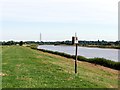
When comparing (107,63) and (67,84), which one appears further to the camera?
(107,63)

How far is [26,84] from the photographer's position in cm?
1391

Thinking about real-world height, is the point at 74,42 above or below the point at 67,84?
above

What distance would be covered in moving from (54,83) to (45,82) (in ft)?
1.79

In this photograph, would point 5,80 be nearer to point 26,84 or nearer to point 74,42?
point 26,84

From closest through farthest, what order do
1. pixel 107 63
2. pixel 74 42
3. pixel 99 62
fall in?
pixel 74 42 → pixel 107 63 → pixel 99 62

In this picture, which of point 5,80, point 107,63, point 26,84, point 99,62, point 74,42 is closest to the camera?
point 26,84

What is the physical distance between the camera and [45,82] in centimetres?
1466

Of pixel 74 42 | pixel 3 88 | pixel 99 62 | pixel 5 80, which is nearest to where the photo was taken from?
pixel 3 88

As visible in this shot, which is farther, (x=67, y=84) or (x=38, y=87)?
(x=67, y=84)

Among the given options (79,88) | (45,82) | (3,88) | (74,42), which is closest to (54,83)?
(45,82)

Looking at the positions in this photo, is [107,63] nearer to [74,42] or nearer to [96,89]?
[74,42]

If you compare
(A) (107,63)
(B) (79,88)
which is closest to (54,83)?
(B) (79,88)

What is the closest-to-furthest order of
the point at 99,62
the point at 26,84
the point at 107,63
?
the point at 26,84, the point at 107,63, the point at 99,62

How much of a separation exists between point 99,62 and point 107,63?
285 cm
